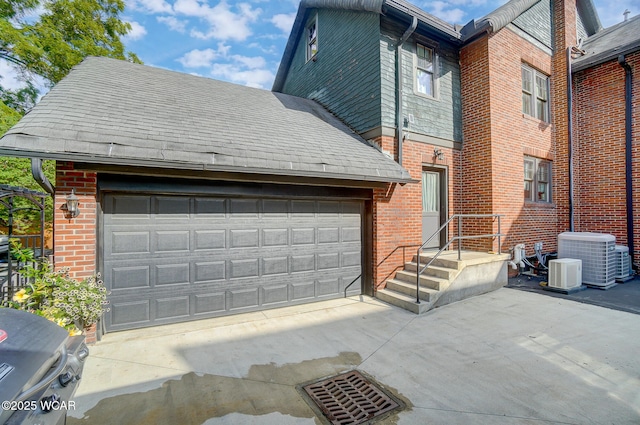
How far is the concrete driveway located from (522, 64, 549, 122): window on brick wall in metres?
5.83

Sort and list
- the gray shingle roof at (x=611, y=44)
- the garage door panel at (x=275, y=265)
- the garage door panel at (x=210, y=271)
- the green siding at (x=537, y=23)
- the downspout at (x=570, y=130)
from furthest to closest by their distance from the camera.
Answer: the downspout at (x=570, y=130) → the green siding at (x=537, y=23) → the gray shingle roof at (x=611, y=44) → the garage door panel at (x=275, y=265) → the garage door panel at (x=210, y=271)

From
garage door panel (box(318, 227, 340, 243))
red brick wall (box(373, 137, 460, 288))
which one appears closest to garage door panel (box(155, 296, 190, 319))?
garage door panel (box(318, 227, 340, 243))

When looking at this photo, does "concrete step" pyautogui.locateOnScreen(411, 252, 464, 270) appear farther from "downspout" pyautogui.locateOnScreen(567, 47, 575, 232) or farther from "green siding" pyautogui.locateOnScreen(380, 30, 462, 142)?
"downspout" pyautogui.locateOnScreen(567, 47, 575, 232)

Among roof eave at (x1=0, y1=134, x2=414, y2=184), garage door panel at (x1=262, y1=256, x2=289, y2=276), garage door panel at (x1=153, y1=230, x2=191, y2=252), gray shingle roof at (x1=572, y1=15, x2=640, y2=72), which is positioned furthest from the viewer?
gray shingle roof at (x1=572, y1=15, x2=640, y2=72)

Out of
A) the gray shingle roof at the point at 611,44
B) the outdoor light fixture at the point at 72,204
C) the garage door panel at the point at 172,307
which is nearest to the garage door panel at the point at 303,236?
the garage door panel at the point at 172,307

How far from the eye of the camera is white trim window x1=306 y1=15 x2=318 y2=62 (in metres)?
9.77

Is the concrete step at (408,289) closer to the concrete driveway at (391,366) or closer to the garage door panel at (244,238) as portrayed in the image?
the concrete driveway at (391,366)

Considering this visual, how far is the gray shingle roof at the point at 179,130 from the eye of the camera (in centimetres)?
380

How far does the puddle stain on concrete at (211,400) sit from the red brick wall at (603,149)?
940 cm

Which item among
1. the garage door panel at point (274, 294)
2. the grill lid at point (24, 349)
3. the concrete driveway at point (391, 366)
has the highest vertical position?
the grill lid at point (24, 349)

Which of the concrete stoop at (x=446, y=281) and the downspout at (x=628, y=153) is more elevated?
the downspout at (x=628, y=153)

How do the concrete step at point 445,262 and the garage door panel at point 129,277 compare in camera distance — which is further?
the concrete step at point 445,262

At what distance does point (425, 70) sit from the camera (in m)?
7.48

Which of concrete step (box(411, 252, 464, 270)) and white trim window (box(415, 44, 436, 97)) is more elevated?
white trim window (box(415, 44, 436, 97))
